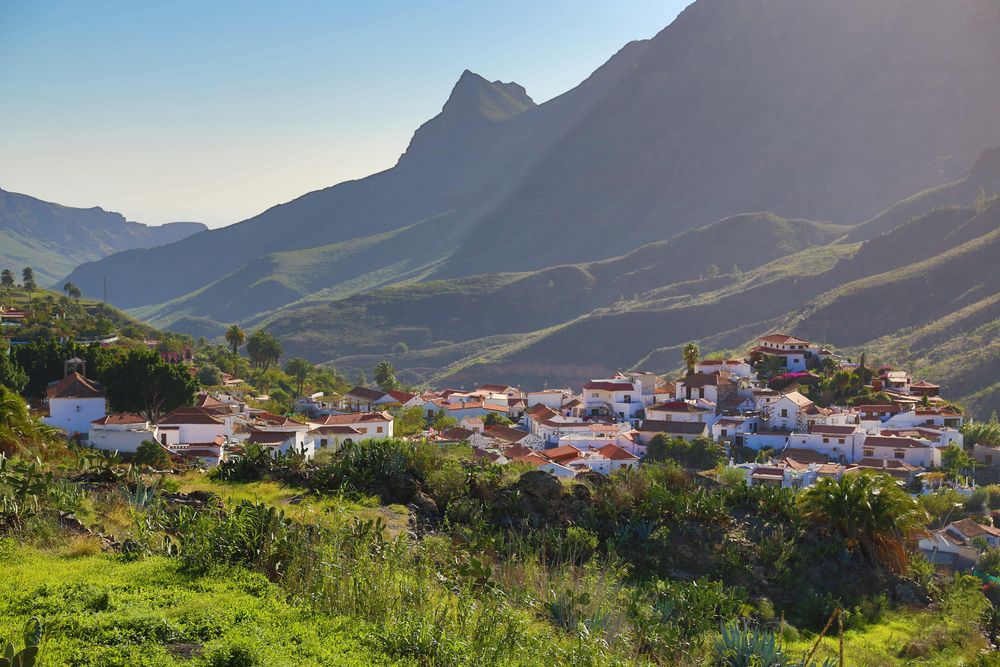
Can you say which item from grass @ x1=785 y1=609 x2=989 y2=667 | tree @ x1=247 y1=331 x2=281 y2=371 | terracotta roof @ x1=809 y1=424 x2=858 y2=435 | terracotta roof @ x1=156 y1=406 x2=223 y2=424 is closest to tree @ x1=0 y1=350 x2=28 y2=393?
terracotta roof @ x1=156 y1=406 x2=223 y2=424

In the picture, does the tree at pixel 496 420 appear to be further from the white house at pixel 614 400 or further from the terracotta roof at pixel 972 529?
Answer: the terracotta roof at pixel 972 529

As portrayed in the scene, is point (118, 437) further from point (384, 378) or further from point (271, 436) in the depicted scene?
point (384, 378)

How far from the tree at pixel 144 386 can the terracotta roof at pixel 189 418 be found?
2.77 meters

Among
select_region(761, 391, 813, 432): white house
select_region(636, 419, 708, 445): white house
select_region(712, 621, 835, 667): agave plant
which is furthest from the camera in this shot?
select_region(761, 391, 813, 432): white house

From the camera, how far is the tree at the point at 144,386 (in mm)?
37625

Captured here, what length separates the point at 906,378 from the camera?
199ft

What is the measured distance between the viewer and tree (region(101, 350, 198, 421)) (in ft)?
123

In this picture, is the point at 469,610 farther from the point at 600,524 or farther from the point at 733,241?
the point at 733,241

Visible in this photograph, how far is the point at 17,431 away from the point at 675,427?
126 feet

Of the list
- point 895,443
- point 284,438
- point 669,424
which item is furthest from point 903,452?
point 284,438

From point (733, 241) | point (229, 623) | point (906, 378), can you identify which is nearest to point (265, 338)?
point (906, 378)

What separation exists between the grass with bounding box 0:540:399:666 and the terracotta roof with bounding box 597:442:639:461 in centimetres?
3444

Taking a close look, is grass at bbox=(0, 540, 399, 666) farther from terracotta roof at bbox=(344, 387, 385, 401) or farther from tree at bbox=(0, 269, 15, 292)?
tree at bbox=(0, 269, 15, 292)

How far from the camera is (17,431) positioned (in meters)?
17.2
